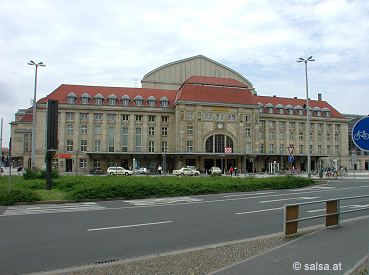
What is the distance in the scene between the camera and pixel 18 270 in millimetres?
7223

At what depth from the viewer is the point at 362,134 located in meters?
6.21

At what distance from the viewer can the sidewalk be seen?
261 inches

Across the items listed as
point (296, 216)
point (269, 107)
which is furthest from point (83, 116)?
point (296, 216)

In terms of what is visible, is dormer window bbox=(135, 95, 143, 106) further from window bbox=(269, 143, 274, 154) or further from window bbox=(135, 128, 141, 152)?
window bbox=(269, 143, 274, 154)

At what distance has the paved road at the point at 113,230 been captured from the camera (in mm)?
8312

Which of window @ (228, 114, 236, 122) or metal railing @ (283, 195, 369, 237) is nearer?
metal railing @ (283, 195, 369, 237)

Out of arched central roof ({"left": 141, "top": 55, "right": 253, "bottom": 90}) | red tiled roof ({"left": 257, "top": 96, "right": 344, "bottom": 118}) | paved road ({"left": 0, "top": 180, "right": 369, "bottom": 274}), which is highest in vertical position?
arched central roof ({"left": 141, "top": 55, "right": 253, "bottom": 90})

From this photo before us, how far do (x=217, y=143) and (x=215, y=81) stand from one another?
1606 cm

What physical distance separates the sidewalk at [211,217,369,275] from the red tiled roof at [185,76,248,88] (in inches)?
3209


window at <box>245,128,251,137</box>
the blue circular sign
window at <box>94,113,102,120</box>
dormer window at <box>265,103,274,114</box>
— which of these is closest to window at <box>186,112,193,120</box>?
window at <box>245,128,251,137</box>

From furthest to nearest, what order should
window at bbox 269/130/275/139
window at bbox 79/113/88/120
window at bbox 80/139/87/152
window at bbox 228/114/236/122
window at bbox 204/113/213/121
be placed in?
window at bbox 269/130/275/139 < window at bbox 228/114/236/122 < window at bbox 204/113/213/121 < window at bbox 79/113/88/120 < window at bbox 80/139/87/152

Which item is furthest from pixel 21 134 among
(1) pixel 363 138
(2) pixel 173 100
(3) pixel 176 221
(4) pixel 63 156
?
(1) pixel 363 138

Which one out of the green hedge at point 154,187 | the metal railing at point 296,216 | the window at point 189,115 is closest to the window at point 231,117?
the window at point 189,115

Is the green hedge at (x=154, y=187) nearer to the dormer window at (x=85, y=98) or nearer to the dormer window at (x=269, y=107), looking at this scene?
the dormer window at (x=85, y=98)
